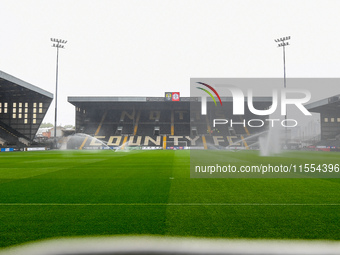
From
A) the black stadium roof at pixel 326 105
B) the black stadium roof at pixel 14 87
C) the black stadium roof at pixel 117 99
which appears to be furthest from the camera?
the black stadium roof at pixel 117 99

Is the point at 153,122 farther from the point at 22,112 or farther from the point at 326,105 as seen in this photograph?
the point at 326,105

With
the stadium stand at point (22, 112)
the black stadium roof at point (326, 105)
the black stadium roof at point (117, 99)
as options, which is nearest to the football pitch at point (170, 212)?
the black stadium roof at point (326, 105)

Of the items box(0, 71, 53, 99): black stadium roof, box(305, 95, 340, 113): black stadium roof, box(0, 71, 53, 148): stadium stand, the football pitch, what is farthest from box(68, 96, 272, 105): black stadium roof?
the football pitch

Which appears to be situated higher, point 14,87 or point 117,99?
point 117,99

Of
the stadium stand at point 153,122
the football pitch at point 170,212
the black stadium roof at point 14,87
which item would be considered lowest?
the football pitch at point 170,212

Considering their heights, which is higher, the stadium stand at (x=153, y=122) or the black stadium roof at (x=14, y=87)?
the black stadium roof at (x=14, y=87)

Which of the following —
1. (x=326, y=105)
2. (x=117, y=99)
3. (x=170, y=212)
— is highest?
(x=117, y=99)

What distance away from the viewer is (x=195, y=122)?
211 feet

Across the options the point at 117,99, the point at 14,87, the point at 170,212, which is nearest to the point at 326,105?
the point at 117,99

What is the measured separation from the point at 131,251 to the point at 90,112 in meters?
65.9

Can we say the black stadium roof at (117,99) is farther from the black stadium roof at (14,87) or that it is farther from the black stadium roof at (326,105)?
the black stadium roof at (326,105)

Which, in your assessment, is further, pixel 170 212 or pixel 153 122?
pixel 153 122

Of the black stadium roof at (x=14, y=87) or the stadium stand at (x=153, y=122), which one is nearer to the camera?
the black stadium roof at (x=14, y=87)

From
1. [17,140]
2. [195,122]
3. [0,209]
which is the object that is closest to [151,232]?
[0,209]
